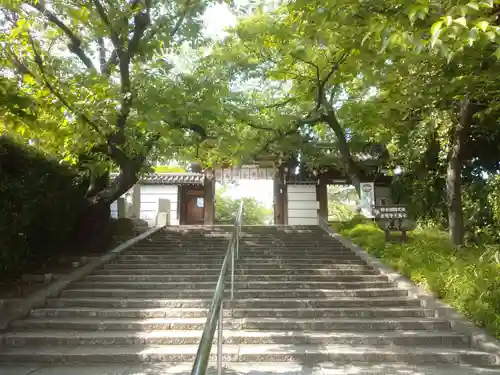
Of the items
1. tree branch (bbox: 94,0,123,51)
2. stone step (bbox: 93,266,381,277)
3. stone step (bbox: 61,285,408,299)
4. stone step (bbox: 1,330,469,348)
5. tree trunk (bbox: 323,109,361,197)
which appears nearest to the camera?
stone step (bbox: 1,330,469,348)

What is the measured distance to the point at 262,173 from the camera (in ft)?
59.8

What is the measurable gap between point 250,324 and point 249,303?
2.66 ft

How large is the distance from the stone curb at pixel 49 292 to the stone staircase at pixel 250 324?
0.47 ft

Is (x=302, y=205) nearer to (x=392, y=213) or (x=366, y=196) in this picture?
(x=366, y=196)

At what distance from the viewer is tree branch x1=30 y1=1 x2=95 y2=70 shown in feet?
23.5

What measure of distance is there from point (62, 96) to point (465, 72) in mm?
6476

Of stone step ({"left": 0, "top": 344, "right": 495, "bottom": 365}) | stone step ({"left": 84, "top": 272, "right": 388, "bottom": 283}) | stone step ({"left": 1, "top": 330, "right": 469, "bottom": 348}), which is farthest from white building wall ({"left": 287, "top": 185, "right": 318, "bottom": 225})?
stone step ({"left": 0, "top": 344, "right": 495, "bottom": 365})

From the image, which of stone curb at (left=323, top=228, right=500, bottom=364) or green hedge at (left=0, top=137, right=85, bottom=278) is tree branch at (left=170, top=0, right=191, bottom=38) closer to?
green hedge at (left=0, top=137, right=85, bottom=278)

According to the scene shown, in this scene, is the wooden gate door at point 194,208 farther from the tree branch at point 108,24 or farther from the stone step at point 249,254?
the tree branch at point 108,24

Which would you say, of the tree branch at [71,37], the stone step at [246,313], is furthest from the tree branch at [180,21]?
the stone step at [246,313]

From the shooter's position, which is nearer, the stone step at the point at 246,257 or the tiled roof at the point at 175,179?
the stone step at the point at 246,257

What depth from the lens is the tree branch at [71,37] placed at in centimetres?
718

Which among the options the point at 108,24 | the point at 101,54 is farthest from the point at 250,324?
the point at 101,54

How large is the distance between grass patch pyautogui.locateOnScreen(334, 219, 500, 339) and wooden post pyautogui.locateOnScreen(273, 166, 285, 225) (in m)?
7.09
